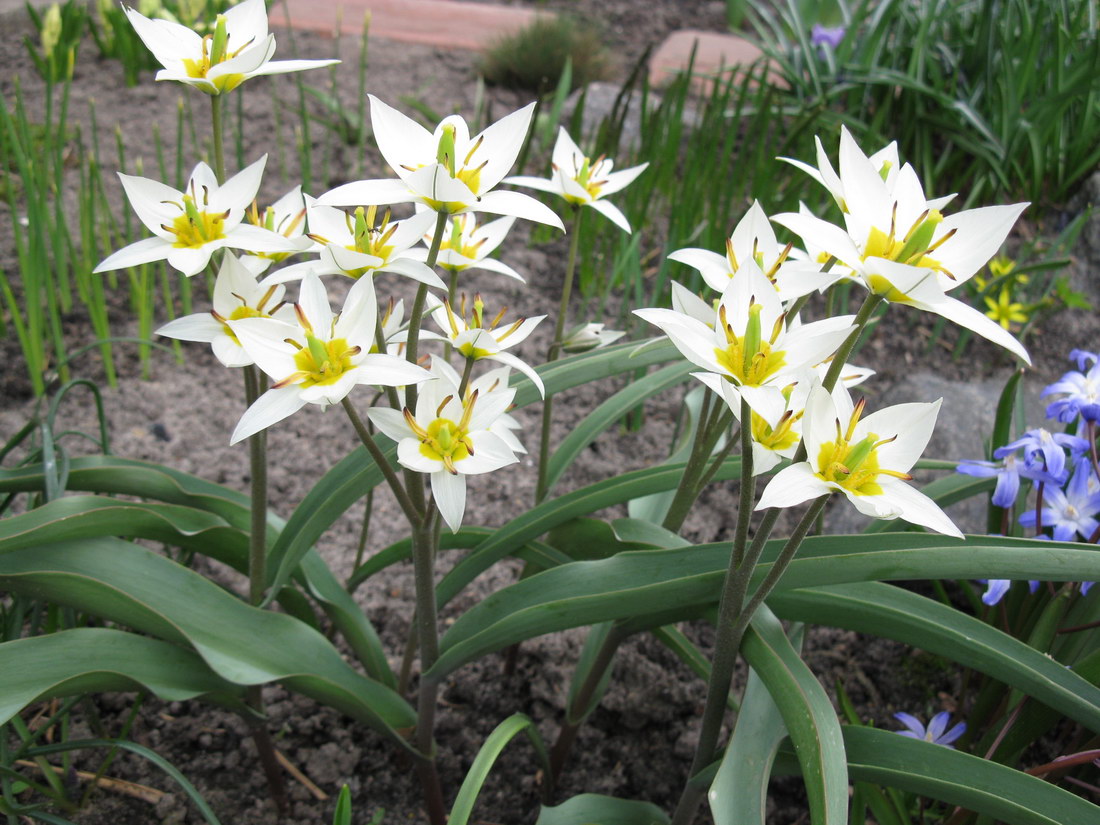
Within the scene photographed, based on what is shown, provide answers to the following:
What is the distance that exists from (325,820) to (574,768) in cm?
41

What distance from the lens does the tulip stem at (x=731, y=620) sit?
0.82 metres

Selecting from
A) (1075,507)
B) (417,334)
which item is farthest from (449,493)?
(1075,507)

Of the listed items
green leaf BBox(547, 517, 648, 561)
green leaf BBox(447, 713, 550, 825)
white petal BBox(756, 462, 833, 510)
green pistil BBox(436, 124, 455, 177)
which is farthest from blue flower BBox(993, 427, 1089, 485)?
green pistil BBox(436, 124, 455, 177)

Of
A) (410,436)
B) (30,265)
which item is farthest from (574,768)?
(30,265)

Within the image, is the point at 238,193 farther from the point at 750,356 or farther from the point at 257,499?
the point at 750,356

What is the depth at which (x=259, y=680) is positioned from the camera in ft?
3.45

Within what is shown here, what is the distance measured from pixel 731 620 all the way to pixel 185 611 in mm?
669

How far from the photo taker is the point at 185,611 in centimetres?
109

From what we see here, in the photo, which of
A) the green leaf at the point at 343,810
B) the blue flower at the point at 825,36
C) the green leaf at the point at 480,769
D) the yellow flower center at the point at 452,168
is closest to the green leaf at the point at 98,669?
the green leaf at the point at 343,810

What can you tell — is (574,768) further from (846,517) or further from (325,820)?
(846,517)

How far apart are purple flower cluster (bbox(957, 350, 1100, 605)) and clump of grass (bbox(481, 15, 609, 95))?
2.62 metres

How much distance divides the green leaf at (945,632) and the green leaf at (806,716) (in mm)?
69

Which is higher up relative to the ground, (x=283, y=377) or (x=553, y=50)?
(x=553, y=50)

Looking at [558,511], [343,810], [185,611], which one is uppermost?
[558,511]
